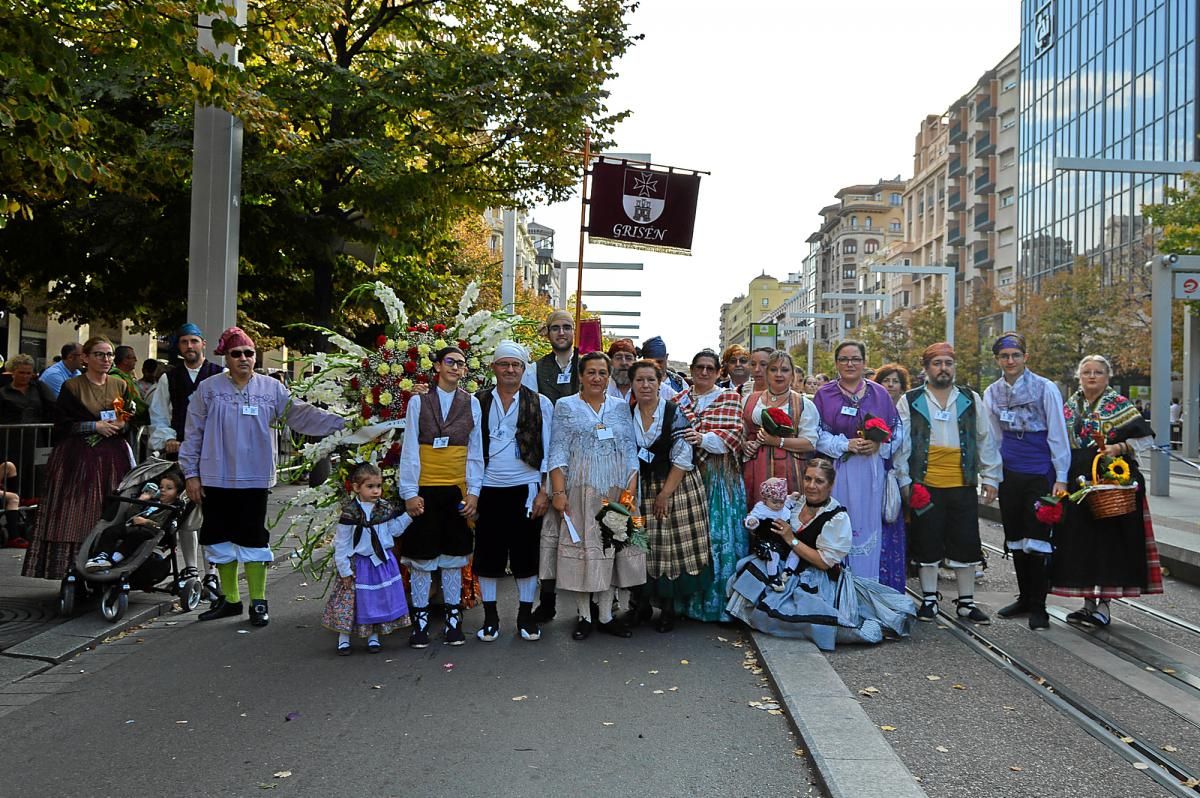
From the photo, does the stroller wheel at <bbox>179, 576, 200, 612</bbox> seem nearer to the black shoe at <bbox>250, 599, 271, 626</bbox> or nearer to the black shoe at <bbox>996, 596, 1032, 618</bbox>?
the black shoe at <bbox>250, 599, 271, 626</bbox>

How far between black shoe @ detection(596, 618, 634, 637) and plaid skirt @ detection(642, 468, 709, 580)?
0.39 metres

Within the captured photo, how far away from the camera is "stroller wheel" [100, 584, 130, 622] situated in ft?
25.0

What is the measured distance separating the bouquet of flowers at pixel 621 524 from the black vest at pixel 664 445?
0.37 metres

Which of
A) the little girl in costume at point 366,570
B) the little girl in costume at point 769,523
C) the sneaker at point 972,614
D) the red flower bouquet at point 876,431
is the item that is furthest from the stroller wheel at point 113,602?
the sneaker at point 972,614

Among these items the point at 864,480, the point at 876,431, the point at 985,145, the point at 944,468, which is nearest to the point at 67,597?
the point at 864,480

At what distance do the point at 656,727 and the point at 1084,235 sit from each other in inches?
2258

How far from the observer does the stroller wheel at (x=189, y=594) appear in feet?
27.0

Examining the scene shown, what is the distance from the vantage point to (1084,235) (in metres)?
56.0

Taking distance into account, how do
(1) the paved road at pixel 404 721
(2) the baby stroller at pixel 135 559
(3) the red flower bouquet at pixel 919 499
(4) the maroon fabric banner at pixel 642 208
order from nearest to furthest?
(1) the paved road at pixel 404 721
(2) the baby stroller at pixel 135 559
(3) the red flower bouquet at pixel 919 499
(4) the maroon fabric banner at pixel 642 208

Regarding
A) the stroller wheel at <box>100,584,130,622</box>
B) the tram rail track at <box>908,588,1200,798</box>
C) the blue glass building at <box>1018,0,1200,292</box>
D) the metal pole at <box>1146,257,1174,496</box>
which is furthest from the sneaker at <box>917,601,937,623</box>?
the blue glass building at <box>1018,0,1200,292</box>

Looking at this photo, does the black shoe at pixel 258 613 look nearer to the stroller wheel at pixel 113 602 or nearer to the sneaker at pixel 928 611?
the stroller wheel at pixel 113 602

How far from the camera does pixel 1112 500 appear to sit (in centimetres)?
758

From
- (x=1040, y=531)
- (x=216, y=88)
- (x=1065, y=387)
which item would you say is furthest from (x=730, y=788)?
(x=1065, y=387)

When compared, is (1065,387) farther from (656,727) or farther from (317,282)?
(656,727)
